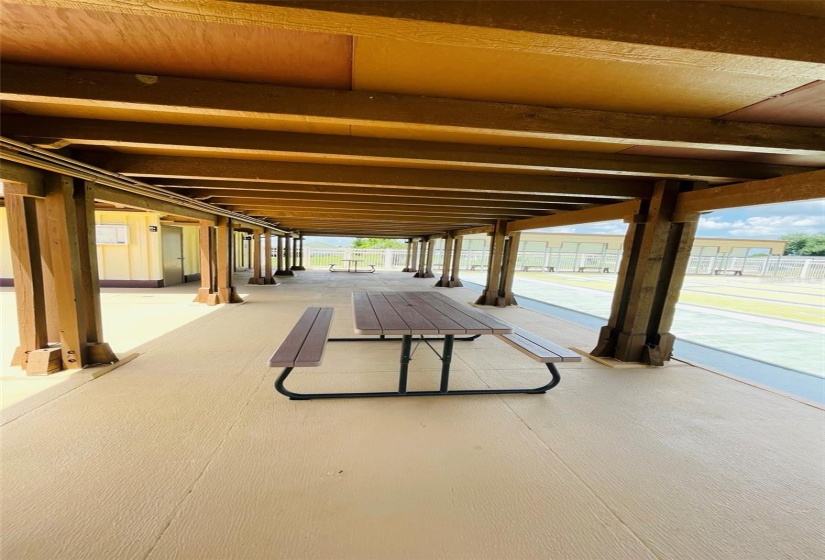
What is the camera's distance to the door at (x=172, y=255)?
9.57 meters

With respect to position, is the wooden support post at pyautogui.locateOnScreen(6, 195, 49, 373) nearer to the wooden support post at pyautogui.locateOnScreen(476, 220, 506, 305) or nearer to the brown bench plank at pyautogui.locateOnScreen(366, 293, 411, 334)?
the brown bench plank at pyautogui.locateOnScreen(366, 293, 411, 334)

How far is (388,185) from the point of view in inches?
138

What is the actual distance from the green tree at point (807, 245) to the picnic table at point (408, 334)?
60568 millimetres

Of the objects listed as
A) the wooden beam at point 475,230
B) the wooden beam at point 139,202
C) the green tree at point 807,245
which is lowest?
the wooden beam at point 139,202

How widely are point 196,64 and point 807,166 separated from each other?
4.87m

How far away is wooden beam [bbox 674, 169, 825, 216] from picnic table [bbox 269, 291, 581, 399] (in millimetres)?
2175

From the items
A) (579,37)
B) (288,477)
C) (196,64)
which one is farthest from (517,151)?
(288,477)

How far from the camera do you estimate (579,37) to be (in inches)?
43.2

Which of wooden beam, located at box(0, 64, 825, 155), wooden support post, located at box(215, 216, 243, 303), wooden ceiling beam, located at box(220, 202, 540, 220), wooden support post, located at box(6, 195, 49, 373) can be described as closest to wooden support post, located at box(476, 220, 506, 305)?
wooden ceiling beam, located at box(220, 202, 540, 220)

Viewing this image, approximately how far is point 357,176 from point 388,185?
36cm

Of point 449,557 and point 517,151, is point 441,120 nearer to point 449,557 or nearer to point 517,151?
point 517,151

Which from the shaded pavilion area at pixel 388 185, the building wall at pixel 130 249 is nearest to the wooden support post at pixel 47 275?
the shaded pavilion area at pixel 388 185

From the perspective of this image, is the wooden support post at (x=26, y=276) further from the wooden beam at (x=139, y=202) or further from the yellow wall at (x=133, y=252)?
the yellow wall at (x=133, y=252)

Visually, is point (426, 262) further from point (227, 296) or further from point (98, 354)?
point (98, 354)
